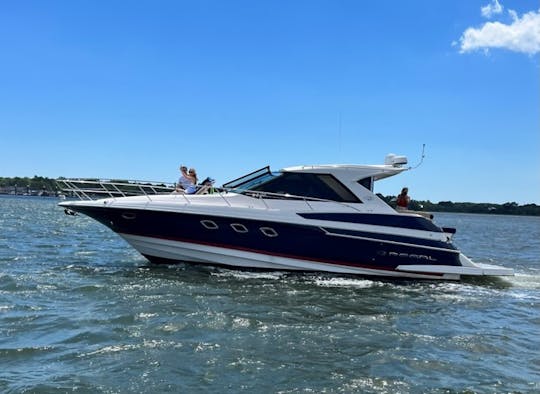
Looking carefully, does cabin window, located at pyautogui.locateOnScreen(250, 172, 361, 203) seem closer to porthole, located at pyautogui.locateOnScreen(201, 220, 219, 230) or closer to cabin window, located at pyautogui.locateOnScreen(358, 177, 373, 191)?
cabin window, located at pyautogui.locateOnScreen(358, 177, 373, 191)

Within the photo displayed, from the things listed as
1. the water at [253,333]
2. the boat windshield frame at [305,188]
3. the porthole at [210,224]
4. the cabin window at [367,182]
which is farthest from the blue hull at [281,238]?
the cabin window at [367,182]

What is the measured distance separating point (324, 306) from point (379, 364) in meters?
2.74

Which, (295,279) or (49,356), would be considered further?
(295,279)

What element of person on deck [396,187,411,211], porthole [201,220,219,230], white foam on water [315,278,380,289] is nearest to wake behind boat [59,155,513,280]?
porthole [201,220,219,230]

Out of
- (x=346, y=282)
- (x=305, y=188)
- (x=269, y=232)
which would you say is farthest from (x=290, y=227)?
(x=346, y=282)

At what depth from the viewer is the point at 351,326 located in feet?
24.1

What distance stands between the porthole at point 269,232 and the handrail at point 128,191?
0.49m

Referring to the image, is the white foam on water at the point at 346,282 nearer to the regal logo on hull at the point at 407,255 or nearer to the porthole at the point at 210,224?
the regal logo on hull at the point at 407,255

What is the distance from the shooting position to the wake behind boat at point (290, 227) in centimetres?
1127

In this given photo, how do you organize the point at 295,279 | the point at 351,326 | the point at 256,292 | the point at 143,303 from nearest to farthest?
the point at 351,326 → the point at 143,303 → the point at 256,292 → the point at 295,279

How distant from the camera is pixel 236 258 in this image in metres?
11.5

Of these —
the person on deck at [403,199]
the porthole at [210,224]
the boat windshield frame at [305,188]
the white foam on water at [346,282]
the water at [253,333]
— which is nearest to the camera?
the water at [253,333]

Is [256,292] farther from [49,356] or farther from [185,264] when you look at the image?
[49,356]

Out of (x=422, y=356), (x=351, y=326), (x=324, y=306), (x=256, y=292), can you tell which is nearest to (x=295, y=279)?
(x=256, y=292)
